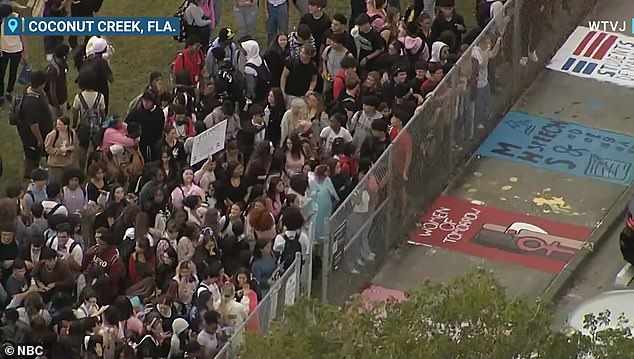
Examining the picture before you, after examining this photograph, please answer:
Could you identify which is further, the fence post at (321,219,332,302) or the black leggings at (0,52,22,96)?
the black leggings at (0,52,22,96)

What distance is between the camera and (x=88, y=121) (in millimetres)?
19156

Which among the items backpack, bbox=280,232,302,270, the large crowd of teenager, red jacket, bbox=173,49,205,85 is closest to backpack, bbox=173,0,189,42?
the large crowd of teenager

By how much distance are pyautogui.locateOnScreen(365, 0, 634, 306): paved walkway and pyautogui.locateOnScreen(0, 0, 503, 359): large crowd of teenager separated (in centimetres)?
82

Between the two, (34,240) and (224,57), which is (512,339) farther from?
(224,57)

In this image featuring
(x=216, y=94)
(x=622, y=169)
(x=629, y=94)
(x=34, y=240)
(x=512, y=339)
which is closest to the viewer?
(x=512, y=339)

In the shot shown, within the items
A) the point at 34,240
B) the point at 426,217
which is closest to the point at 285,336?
the point at 34,240

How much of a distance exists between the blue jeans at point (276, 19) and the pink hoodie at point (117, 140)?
4135 millimetres

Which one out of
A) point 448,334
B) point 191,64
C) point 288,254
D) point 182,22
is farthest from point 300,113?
point 448,334

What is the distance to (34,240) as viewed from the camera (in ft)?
54.9

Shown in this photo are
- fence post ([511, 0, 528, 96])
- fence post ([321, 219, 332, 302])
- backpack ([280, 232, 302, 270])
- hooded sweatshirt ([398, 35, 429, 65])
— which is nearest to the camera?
backpack ([280, 232, 302, 270])

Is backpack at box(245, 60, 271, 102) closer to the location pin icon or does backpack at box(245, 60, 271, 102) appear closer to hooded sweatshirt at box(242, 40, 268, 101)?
hooded sweatshirt at box(242, 40, 268, 101)

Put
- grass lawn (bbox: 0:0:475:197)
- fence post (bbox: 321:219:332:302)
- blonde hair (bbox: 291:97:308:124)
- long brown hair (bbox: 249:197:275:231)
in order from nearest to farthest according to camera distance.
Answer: long brown hair (bbox: 249:197:275:231)
fence post (bbox: 321:219:332:302)
blonde hair (bbox: 291:97:308:124)
grass lawn (bbox: 0:0:475:197)

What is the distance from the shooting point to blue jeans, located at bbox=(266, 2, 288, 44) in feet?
73.0

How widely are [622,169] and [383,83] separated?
3.44 m
